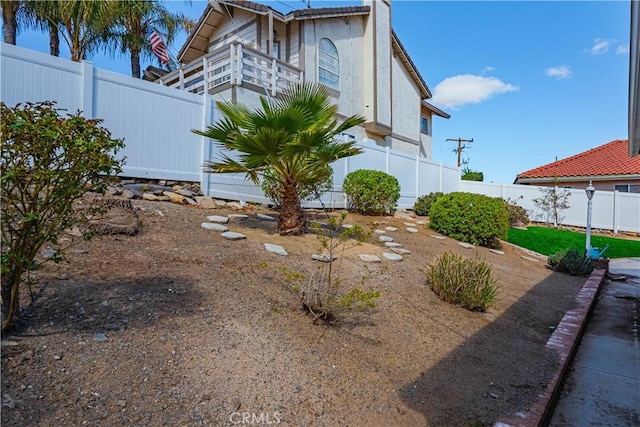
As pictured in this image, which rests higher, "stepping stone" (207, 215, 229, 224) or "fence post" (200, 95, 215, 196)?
"fence post" (200, 95, 215, 196)

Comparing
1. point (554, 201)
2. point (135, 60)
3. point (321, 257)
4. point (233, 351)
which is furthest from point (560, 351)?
point (135, 60)

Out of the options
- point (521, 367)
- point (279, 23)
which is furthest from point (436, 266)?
point (279, 23)

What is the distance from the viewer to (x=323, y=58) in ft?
46.4

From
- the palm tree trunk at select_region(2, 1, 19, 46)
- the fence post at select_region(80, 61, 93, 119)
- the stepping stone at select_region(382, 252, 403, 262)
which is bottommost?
the stepping stone at select_region(382, 252, 403, 262)

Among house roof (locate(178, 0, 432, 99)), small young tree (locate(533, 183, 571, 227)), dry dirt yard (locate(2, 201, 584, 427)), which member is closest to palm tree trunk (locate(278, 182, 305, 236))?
dry dirt yard (locate(2, 201, 584, 427))

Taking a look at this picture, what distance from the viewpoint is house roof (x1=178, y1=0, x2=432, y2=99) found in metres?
13.0

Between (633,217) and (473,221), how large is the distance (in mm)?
12386

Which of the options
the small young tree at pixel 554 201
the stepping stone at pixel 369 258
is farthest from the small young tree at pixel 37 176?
the small young tree at pixel 554 201

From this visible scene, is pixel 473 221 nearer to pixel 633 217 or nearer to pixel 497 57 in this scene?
pixel 497 57

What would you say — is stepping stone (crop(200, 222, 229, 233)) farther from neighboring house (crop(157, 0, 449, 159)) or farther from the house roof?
the house roof

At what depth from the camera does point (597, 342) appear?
177 inches

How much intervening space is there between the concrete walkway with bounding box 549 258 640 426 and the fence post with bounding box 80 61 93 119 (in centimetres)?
774

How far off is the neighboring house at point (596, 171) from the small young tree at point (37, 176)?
21376 millimetres

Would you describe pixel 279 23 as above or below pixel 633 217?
above
